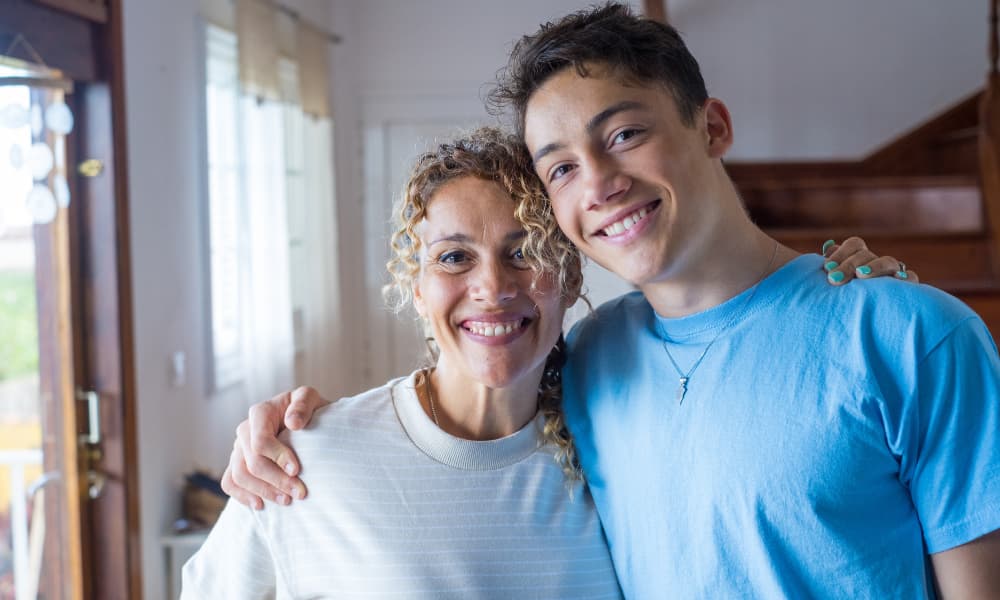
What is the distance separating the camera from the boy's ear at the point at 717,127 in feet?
4.72

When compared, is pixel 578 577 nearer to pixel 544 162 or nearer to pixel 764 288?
pixel 764 288

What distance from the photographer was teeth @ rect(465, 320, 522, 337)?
1434mm

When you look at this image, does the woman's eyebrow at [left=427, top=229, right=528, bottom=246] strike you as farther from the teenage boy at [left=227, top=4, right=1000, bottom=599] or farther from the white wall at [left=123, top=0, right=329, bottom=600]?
the white wall at [left=123, top=0, right=329, bottom=600]

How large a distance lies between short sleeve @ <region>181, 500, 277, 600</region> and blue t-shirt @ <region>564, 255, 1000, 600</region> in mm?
539

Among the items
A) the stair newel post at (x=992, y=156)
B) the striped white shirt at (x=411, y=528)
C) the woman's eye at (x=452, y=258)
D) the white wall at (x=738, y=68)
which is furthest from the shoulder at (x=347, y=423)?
the white wall at (x=738, y=68)

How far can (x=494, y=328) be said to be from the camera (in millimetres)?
1434

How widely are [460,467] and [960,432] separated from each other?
2.21 feet

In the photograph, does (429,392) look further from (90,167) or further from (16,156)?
(90,167)

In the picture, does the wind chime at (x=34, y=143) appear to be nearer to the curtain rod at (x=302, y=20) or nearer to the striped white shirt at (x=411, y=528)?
the striped white shirt at (x=411, y=528)

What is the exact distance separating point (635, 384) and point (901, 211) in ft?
10.9

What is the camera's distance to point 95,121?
10.1ft

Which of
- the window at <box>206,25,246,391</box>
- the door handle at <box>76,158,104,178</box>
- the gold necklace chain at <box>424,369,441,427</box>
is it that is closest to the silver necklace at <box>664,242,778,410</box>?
the gold necklace chain at <box>424,369,441,427</box>

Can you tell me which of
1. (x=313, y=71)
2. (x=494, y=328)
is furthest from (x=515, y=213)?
(x=313, y=71)

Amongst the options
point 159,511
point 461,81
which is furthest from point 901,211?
point 159,511
